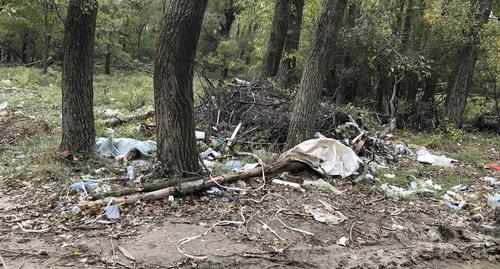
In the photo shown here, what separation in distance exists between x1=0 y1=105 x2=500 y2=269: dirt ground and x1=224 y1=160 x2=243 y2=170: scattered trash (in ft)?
2.04

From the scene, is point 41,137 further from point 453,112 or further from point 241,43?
point 241,43

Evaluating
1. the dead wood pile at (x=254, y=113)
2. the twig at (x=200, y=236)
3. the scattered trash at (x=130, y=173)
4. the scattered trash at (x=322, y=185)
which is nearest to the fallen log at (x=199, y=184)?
the scattered trash at (x=322, y=185)

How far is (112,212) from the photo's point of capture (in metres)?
4.37

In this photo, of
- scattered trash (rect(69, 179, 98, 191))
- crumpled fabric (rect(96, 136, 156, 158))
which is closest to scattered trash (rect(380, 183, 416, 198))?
crumpled fabric (rect(96, 136, 156, 158))

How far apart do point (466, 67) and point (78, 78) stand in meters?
10.7

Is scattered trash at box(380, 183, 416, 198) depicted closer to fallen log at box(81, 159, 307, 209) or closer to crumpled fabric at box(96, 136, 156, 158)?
fallen log at box(81, 159, 307, 209)

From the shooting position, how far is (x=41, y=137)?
716cm

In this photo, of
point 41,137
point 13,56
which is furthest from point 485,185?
point 13,56

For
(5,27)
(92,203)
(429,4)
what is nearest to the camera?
(92,203)

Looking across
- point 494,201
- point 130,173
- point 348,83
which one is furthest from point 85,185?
point 348,83

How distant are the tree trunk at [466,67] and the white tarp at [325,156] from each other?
282 inches

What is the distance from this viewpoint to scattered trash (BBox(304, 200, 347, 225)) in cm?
485

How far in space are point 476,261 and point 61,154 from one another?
5189mm

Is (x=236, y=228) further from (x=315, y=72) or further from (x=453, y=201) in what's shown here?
(x=453, y=201)
